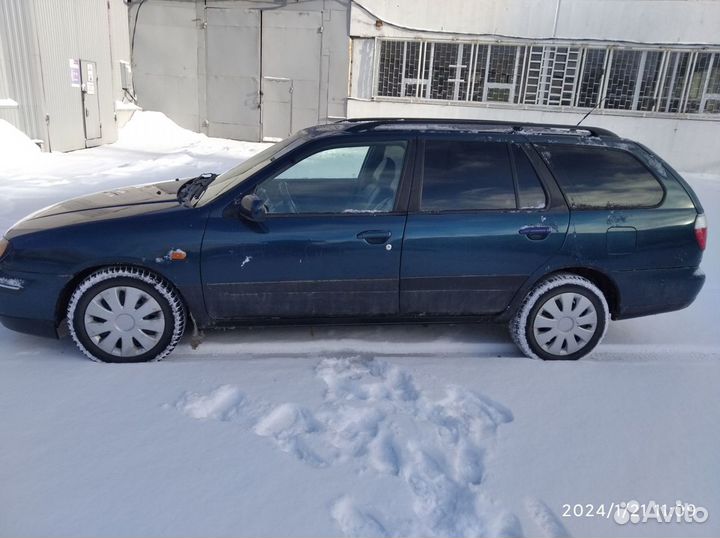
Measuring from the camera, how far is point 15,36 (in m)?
8.91

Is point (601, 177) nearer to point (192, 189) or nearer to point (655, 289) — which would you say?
point (655, 289)

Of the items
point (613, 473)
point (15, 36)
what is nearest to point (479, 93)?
point (15, 36)

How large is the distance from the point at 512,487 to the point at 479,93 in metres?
11.8

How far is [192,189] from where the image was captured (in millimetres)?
3684

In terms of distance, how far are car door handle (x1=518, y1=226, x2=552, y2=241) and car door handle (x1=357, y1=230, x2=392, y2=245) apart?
0.84m

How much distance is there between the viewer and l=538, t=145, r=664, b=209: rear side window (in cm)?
345

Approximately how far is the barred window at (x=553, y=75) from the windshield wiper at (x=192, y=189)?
9.79 m

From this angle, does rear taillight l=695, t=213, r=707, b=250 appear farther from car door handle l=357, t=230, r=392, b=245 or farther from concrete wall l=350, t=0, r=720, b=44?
concrete wall l=350, t=0, r=720, b=44

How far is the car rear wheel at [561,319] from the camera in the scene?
137 inches

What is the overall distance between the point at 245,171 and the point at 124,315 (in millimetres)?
1190

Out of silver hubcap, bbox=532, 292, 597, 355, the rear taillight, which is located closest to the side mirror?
silver hubcap, bbox=532, 292, 597, 355

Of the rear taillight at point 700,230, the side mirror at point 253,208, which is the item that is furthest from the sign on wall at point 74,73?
the rear taillight at point 700,230

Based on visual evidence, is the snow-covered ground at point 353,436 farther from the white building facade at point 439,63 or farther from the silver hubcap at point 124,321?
the white building facade at point 439,63

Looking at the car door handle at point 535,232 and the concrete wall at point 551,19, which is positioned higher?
the concrete wall at point 551,19
